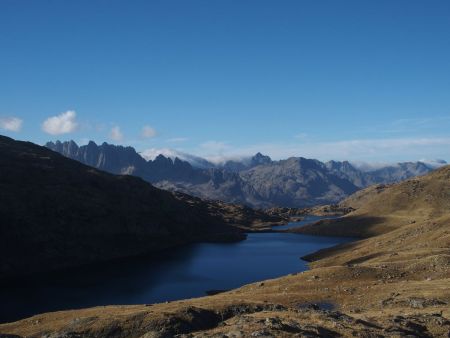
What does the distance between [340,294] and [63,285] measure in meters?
91.2

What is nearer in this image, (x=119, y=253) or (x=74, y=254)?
(x=74, y=254)

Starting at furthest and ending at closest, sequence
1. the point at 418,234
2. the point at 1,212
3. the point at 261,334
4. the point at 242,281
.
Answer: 1. the point at 1,212
2. the point at 418,234
3. the point at 242,281
4. the point at 261,334

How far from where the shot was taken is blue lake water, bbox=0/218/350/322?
10938 cm

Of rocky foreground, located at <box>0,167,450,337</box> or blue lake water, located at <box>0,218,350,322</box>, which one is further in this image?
blue lake water, located at <box>0,218,350,322</box>

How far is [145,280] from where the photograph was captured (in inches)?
5354

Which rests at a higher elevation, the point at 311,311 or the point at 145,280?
the point at 311,311

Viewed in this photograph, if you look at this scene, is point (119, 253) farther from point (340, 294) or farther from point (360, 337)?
point (360, 337)

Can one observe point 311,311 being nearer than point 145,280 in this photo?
Yes

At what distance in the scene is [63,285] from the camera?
134 metres

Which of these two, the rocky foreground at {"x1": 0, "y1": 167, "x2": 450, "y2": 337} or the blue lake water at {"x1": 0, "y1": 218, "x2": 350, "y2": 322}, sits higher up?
the rocky foreground at {"x1": 0, "y1": 167, "x2": 450, "y2": 337}

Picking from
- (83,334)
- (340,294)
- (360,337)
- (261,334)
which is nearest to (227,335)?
(261,334)

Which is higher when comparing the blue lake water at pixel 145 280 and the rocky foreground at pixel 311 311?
the rocky foreground at pixel 311 311

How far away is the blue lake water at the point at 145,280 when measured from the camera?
359 ft

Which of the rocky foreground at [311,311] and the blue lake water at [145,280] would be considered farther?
the blue lake water at [145,280]
